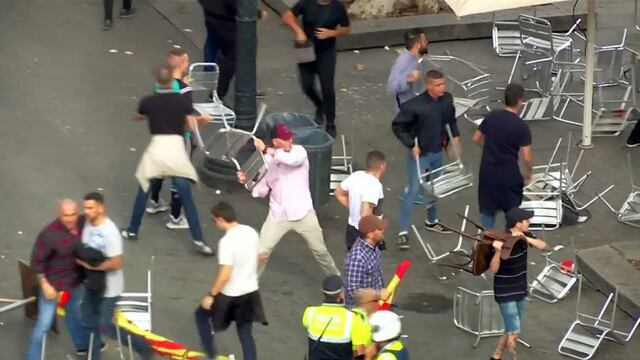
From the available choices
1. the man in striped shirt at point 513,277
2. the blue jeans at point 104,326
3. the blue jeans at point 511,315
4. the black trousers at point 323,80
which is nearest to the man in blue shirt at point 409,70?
the black trousers at point 323,80

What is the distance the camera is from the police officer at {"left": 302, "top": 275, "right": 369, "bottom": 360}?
9.45 meters

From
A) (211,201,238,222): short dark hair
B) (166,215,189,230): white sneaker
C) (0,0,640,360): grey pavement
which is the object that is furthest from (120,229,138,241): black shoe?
(211,201,238,222): short dark hair

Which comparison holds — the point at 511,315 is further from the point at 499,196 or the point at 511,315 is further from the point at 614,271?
the point at 614,271

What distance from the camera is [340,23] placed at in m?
14.8

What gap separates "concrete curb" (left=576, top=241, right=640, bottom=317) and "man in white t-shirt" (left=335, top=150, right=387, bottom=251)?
2.09 meters

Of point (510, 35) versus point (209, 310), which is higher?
point (510, 35)

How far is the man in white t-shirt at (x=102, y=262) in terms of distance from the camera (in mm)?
10312

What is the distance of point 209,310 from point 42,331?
124cm

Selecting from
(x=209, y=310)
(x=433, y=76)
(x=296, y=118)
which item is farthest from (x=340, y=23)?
(x=209, y=310)

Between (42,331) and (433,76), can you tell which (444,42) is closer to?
(433,76)

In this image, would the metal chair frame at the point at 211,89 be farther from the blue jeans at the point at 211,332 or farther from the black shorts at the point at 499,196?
the blue jeans at the point at 211,332

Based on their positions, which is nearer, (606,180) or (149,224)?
(149,224)

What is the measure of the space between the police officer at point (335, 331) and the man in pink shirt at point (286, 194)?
2.10m

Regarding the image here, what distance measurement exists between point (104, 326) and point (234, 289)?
1062 millimetres
